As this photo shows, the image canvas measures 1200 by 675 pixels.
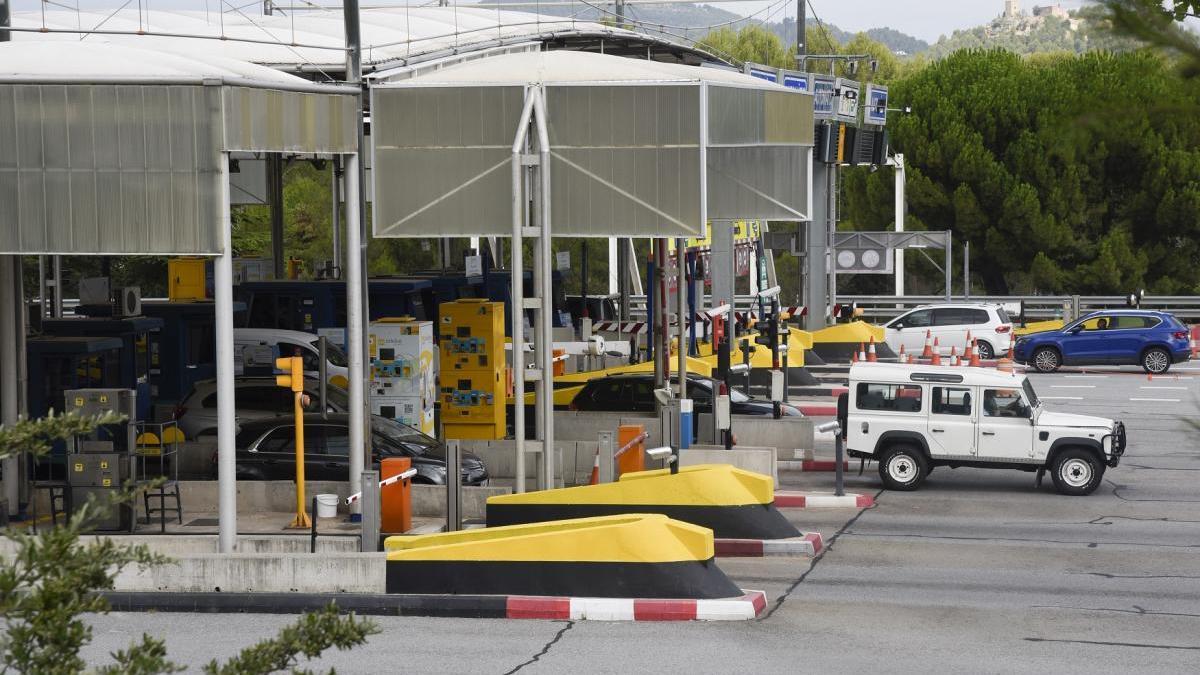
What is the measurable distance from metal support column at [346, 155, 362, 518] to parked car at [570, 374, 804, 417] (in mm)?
8349

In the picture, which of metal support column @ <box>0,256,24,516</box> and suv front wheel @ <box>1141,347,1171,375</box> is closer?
metal support column @ <box>0,256,24,516</box>

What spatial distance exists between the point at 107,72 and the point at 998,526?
1179 centimetres

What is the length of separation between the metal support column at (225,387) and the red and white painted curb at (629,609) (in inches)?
133

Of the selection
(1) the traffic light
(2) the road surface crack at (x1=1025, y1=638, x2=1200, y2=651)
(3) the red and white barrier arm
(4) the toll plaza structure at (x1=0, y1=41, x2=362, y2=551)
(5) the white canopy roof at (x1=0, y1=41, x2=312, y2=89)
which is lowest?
(2) the road surface crack at (x1=1025, y1=638, x2=1200, y2=651)

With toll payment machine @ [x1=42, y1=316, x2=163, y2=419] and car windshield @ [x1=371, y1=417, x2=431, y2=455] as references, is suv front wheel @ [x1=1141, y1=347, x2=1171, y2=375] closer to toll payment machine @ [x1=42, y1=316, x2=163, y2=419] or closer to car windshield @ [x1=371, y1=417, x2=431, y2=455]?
car windshield @ [x1=371, y1=417, x2=431, y2=455]

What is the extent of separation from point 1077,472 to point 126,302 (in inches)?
588

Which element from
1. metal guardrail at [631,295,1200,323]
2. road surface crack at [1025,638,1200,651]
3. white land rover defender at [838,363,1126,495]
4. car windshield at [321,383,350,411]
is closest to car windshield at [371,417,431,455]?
car windshield at [321,383,350,411]

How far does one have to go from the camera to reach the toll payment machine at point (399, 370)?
72.9ft

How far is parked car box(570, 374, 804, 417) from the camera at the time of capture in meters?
25.6

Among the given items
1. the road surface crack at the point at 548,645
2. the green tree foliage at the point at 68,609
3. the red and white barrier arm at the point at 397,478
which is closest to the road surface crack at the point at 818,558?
the road surface crack at the point at 548,645

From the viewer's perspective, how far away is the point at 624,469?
20656 millimetres

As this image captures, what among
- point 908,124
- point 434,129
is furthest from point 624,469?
point 908,124

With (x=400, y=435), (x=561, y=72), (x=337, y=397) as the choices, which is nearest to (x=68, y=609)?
(x=561, y=72)

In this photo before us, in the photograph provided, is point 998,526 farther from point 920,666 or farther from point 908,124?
point 908,124
